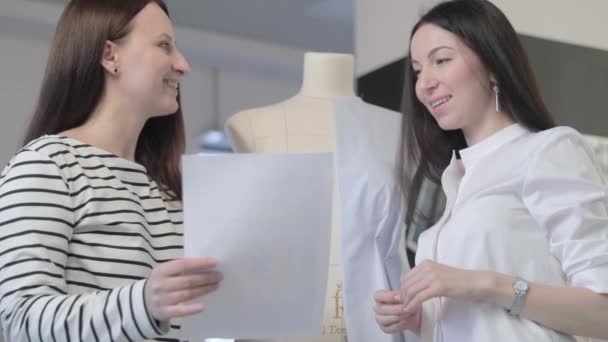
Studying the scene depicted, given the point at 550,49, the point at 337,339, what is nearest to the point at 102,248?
the point at 337,339

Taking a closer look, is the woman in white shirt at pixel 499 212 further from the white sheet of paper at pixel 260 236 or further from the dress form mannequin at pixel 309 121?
the dress form mannequin at pixel 309 121

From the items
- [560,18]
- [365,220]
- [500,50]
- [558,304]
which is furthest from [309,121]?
[560,18]

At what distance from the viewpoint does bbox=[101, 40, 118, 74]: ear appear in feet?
5.29

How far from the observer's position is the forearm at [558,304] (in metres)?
1.31

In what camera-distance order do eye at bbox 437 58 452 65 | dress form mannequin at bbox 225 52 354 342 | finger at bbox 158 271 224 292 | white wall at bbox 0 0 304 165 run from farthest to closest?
white wall at bbox 0 0 304 165, dress form mannequin at bbox 225 52 354 342, eye at bbox 437 58 452 65, finger at bbox 158 271 224 292

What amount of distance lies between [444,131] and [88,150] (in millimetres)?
700

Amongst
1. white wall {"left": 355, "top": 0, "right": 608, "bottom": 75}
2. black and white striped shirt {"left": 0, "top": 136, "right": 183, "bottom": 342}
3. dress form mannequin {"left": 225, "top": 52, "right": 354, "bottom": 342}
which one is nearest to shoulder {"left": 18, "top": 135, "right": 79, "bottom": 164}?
black and white striped shirt {"left": 0, "top": 136, "right": 183, "bottom": 342}

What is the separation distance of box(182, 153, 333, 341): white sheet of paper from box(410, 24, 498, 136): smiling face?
311mm

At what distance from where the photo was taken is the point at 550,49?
2.96 meters

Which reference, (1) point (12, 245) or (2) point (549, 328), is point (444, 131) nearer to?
(2) point (549, 328)

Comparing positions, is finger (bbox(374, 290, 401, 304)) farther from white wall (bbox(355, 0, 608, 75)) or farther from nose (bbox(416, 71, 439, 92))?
white wall (bbox(355, 0, 608, 75))

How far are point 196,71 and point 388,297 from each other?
14.2ft

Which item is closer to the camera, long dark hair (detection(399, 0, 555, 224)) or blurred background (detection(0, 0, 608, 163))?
long dark hair (detection(399, 0, 555, 224))

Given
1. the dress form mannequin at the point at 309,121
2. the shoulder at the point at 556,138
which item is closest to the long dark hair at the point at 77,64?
the dress form mannequin at the point at 309,121
